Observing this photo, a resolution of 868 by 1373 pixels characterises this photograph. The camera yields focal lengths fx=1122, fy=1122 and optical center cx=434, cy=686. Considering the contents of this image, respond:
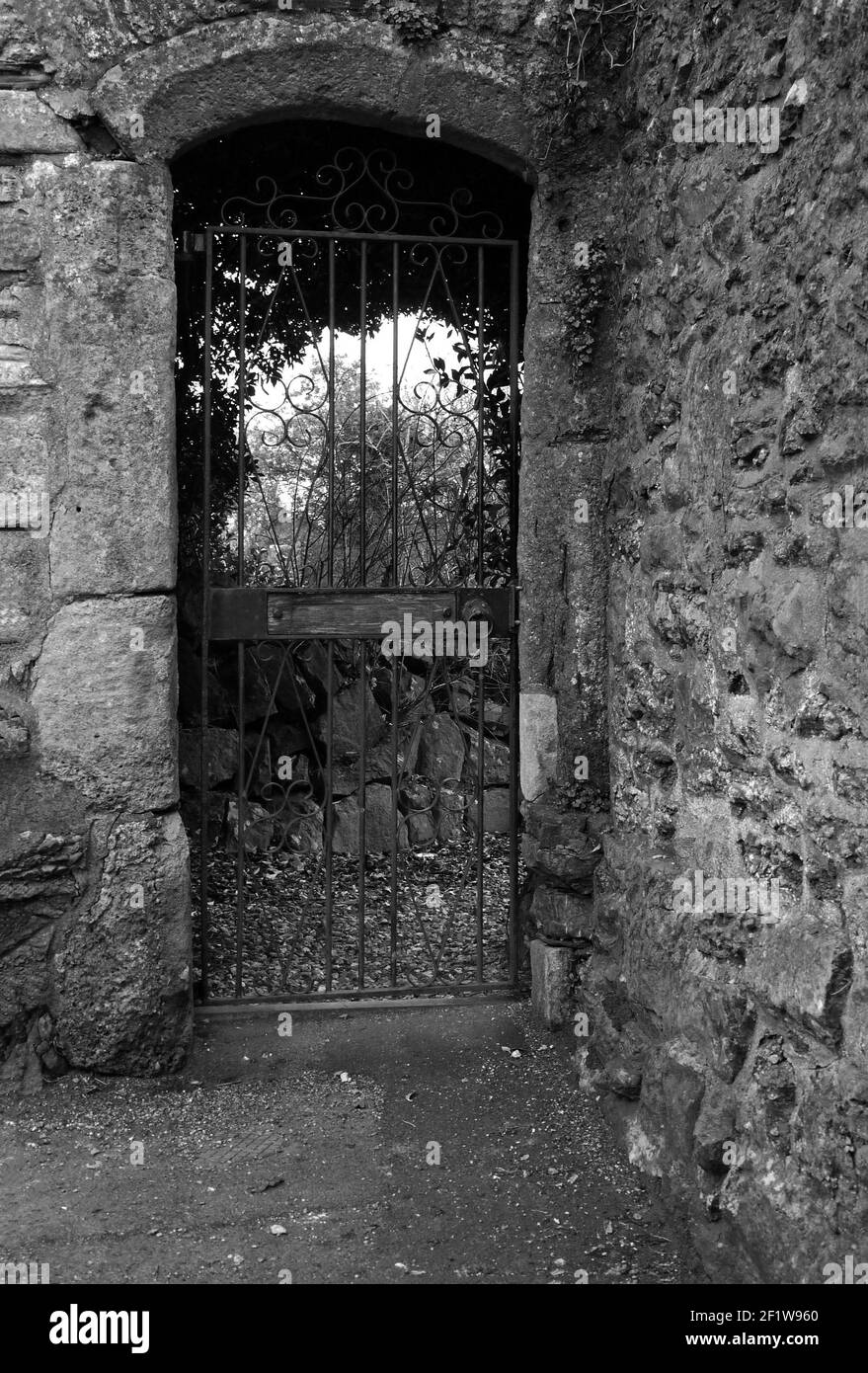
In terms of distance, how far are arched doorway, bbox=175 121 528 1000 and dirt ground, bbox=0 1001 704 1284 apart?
28cm

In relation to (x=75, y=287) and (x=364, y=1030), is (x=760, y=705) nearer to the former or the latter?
(x=364, y=1030)

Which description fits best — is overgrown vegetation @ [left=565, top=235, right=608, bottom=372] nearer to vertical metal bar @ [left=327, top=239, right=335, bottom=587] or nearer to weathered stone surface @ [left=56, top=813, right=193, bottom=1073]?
vertical metal bar @ [left=327, top=239, right=335, bottom=587]

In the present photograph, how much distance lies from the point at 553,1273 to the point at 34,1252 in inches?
46.6

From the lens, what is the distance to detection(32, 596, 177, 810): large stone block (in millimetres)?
3311

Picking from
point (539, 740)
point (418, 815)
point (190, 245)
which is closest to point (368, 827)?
point (418, 815)

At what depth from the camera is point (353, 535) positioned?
4.39 m

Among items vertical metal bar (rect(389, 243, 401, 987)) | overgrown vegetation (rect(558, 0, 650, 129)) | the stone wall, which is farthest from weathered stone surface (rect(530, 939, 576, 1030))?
overgrown vegetation (rect(558, 0, 650, 129))

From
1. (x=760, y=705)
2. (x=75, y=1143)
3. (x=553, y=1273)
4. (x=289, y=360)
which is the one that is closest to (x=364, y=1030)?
(x=75, y=1143)

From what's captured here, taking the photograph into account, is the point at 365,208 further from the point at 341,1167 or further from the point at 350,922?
the point at 341,1167

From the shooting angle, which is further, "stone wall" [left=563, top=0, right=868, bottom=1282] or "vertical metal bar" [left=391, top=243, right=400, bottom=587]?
"vertical metal bar" [left=391, top=243, right=400, bottom=587]

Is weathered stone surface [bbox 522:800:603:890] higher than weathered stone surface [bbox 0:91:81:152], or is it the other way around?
weathered stone surface [bbox 0:91:81:152]

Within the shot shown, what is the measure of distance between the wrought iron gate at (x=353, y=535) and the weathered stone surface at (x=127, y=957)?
312mm

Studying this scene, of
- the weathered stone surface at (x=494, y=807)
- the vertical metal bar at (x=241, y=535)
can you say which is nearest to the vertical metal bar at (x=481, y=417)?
the vertical metal bar at (x=241, y=535)

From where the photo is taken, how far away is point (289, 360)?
13.3 feet
